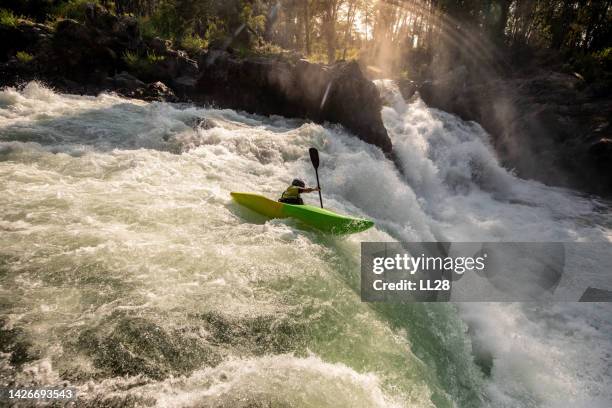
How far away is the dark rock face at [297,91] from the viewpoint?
1288 centimetres

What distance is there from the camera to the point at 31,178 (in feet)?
18.9

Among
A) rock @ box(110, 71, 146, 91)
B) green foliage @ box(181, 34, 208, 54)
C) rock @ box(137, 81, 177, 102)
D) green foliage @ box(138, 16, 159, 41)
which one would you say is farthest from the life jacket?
green foliage @ box(181, 34, 208, 54)

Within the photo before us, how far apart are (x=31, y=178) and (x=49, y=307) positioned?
3.36m

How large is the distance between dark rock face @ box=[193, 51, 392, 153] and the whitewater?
418cm

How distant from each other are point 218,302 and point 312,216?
7.87 ft

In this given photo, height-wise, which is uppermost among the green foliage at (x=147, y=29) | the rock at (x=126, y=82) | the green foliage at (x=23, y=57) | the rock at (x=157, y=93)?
the green foliage at (x=147, y=29)

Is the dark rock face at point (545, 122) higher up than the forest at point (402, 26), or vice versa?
the forest at point (402, 26)

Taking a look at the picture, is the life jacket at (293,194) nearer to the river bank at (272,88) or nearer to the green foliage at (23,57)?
the river bank at (272,88)

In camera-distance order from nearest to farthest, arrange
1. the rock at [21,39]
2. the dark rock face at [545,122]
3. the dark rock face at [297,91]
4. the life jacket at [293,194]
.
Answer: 1. the life jacket at [293,194]
2. the dark rock face at [297,91]
3. the rock at [21,39]
4. the dark rock face at [545,122]

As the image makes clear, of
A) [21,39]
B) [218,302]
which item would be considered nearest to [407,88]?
[21,39]

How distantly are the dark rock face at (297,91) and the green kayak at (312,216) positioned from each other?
7.57 metres

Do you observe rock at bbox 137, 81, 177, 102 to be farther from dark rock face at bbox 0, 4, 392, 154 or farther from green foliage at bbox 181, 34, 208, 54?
green foliage at bbox 181, 34, 208, 54

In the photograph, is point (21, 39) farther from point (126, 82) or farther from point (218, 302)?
point (218, 302)

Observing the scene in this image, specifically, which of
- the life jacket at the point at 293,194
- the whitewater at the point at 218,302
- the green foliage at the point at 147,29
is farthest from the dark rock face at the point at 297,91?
the life jacket at the point at 293,194
